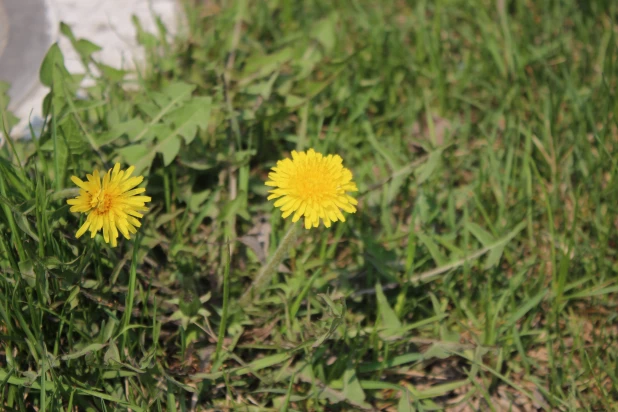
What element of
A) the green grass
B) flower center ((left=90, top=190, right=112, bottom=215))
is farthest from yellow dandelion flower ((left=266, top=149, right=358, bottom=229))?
flower center ((left=90, top=190, right=112, bottom=215))

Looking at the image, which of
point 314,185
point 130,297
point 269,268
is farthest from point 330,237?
point 130,297

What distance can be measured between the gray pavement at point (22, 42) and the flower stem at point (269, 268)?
128 cm

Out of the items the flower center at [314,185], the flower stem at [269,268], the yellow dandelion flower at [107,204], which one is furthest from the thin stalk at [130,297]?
the flower center at [314,185]

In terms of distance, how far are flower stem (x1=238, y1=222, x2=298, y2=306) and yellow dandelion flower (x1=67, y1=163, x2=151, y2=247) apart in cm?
40

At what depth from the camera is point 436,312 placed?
2158 millimetres

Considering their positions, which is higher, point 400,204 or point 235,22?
point 235,22

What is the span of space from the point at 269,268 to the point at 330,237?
1.43 feet

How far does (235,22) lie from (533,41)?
4.33ft

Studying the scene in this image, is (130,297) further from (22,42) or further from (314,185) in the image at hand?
(22,42)

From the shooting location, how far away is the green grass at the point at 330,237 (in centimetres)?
192

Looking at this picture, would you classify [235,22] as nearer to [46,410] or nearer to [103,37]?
[103,37]

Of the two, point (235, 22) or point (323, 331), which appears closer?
point (323, 331)

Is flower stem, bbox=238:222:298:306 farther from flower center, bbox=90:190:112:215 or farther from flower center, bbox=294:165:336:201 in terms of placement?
flower center, bbox=90:190:112:215

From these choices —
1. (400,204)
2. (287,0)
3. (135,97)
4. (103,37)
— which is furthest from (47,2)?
(400,204)
